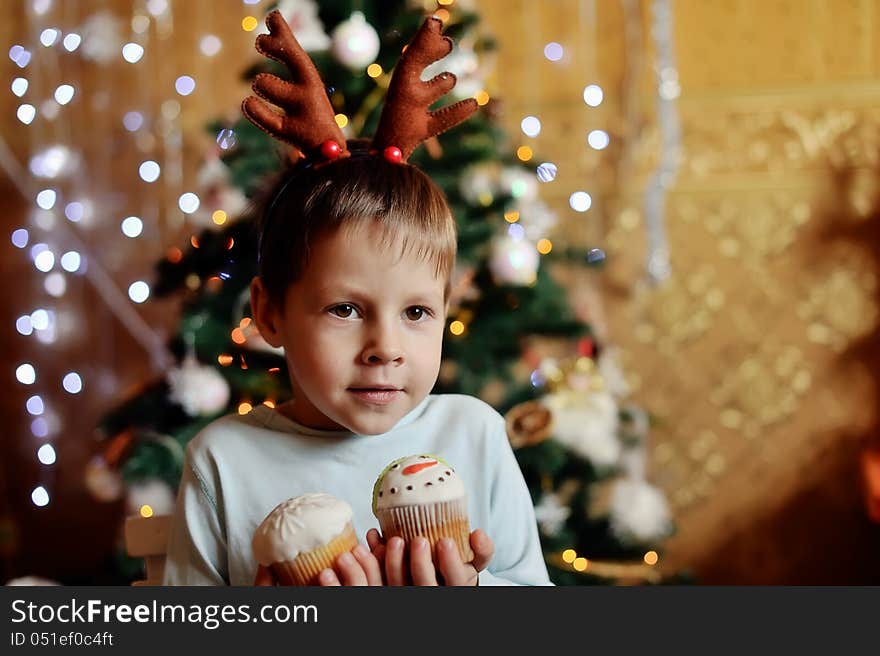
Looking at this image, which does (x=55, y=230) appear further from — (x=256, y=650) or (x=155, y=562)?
(x=256, y=650)

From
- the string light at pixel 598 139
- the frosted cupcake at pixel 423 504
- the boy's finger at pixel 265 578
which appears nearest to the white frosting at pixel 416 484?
the frosted cupcake at pixel 423 504

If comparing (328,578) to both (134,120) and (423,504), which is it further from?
(134,120)

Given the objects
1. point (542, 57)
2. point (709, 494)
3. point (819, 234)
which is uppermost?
point (542, 57)

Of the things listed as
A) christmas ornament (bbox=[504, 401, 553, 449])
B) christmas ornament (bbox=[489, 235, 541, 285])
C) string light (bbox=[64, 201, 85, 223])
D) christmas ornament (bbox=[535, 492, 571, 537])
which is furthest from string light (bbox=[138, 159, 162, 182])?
christmas ornament (bbox=[535, 492, 571, 537])

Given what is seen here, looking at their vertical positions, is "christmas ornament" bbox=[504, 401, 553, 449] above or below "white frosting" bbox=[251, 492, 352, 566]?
below

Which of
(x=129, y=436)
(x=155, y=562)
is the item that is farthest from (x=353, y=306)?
(x=129, y=436)

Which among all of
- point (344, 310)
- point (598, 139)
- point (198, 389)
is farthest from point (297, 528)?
point (598, 139)

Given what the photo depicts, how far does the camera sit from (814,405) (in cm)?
286

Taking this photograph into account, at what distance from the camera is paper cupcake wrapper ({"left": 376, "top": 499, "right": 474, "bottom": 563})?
0.85 meters

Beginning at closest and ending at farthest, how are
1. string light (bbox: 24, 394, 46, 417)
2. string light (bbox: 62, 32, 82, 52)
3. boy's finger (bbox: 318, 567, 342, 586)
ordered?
boy's finger (bbox: 318, 567, 342, 586) < string light (bbox: 62, 32, 82, 52) < string light (bbox: 24, 394, 46, 417)

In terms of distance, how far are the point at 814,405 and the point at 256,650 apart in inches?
94.3

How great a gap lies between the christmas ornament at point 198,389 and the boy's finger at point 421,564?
1.19 m

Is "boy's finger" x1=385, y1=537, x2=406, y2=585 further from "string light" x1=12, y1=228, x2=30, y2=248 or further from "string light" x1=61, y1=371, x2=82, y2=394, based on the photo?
"string light" x1=12, y1=228, x2=30, y2=248

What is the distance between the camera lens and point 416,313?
3.14 feet
